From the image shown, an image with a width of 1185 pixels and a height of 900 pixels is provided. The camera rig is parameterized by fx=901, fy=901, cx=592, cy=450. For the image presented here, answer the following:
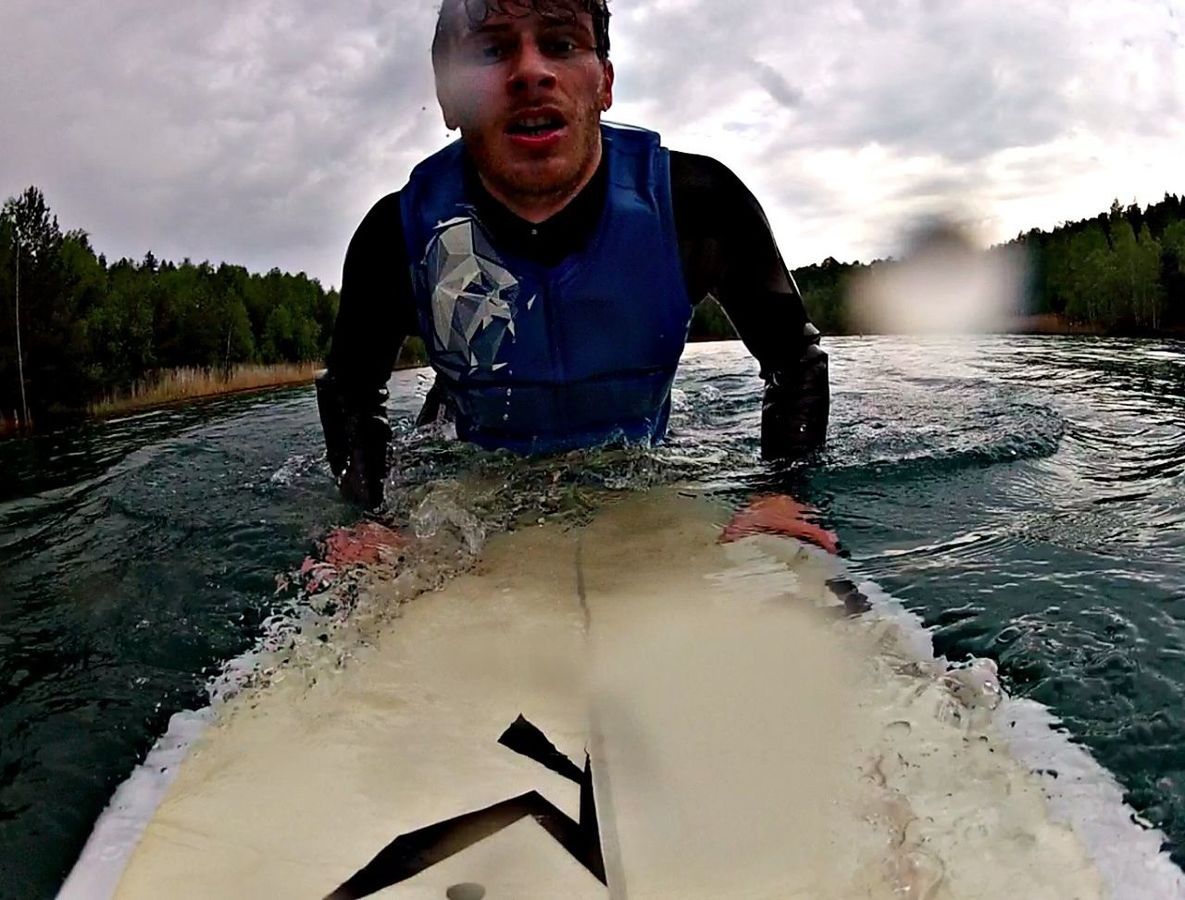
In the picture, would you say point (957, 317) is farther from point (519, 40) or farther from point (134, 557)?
point (134, 557)

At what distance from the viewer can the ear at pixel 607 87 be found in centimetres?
299

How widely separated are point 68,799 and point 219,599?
1.11 metres

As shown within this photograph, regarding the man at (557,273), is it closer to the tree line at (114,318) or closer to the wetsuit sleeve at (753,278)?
the wetsuit sleeve at (753,278)

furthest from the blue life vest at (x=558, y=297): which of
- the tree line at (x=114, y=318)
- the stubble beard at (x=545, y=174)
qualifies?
the tree line at (x=114, y=318)

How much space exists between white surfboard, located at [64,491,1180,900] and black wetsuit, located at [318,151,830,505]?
114 centimetres

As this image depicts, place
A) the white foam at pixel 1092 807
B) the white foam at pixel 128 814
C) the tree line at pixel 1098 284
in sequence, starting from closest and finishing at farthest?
1. the white foam at pixel 1092 807
2. the white foam at pixel 128 814
3. the tree line at pixel 1098 284

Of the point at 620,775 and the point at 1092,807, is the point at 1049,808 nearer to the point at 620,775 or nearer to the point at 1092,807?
the point at 1092,807

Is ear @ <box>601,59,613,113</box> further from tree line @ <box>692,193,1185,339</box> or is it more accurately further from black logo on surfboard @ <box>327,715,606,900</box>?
tree line @ <box>692,193,1185,339</box>

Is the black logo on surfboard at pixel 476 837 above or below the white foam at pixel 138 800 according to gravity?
above

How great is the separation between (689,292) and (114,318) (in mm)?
25399

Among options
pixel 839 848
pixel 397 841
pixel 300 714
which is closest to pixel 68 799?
pixel 300 714

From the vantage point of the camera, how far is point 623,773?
4.62ft

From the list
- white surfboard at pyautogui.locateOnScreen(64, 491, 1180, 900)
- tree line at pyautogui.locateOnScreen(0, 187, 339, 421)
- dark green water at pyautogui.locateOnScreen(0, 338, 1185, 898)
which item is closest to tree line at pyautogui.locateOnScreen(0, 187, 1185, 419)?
tree line at pyautogui.locateOnScreen(0, 187, 339, 421)

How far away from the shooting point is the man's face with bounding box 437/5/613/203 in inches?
108
